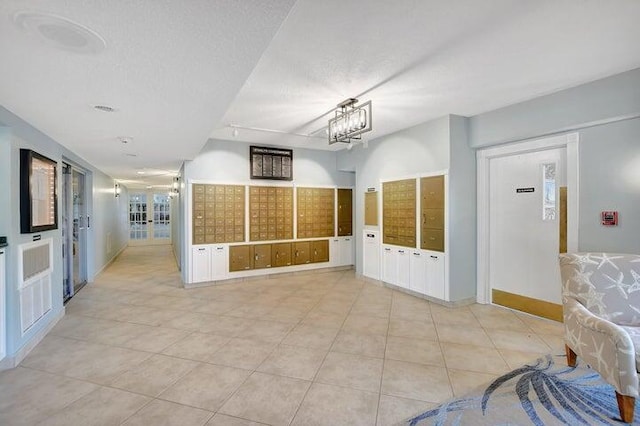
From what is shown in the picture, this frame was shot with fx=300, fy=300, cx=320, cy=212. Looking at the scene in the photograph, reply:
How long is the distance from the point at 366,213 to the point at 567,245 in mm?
3006

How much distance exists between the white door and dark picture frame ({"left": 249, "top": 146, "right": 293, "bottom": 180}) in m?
3.43

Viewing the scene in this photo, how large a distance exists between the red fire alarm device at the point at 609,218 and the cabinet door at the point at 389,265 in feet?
8.37

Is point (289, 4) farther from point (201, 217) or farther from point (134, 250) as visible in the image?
point (134, 250)

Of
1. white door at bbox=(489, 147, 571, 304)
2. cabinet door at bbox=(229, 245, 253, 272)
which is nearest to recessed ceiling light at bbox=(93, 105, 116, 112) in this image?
cabinet door at bbox=(229, 245, 253, 272)

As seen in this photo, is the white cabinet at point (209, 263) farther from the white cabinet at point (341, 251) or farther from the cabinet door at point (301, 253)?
the white cabinet at point (341, 251)

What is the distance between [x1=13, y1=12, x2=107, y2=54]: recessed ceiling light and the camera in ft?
4.43

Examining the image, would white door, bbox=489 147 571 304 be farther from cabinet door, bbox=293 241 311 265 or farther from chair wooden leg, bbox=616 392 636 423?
cabinet door, bbox=293 241 311 265

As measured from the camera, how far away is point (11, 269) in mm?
2629

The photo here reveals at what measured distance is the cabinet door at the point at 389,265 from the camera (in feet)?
16.0

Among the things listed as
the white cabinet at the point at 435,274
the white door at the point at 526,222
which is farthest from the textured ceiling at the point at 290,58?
the white cabinet at the point at 435,274

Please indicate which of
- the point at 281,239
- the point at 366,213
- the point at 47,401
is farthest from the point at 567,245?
the point at 47,401

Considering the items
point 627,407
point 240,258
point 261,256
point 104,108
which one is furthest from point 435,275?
point 104,108

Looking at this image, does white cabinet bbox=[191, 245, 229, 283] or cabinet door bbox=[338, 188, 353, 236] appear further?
cabinet door bbox=[338, 188, 353, 236]

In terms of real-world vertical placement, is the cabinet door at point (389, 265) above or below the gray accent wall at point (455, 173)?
below
